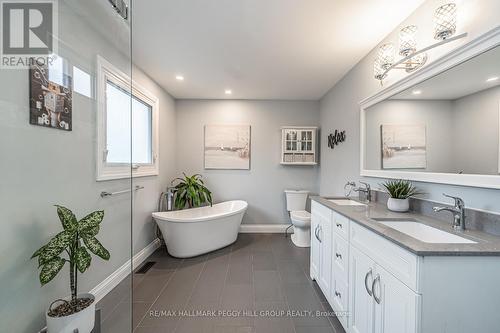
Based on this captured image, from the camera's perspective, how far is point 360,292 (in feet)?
4.33

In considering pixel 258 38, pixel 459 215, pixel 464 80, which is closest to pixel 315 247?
pixel 459 215

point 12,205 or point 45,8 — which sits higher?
point 45,8

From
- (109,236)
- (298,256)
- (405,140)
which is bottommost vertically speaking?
(298,256)

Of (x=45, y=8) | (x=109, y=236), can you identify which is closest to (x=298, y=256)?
(x=109, y=236)

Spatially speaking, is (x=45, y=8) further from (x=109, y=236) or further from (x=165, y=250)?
(x=165, y=250)

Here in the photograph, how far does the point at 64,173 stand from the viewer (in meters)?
1.55

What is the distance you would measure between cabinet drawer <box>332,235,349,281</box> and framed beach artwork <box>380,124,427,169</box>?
0.85m

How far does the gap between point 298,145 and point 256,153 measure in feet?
2.64

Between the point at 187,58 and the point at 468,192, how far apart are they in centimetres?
278

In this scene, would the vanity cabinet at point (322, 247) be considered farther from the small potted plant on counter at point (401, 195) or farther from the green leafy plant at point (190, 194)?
the green leafy plant at point (190, 194)

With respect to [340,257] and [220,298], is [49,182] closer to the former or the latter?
[220,298]

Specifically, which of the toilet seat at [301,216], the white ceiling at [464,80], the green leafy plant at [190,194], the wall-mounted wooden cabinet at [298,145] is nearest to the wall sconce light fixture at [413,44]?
the white ceiling at [464,80]

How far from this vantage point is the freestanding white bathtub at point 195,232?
269cm

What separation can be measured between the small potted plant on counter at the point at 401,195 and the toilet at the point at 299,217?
150 centimetres
